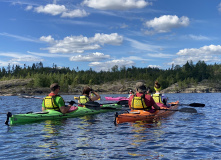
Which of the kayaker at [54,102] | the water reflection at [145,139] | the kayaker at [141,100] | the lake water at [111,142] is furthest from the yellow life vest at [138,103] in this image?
the kayaker at [54,102]

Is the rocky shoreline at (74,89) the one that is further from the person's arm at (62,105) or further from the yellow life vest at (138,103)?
the yellow life vest at (138,103)

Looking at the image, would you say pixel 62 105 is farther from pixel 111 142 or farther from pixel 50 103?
pixel 111 142

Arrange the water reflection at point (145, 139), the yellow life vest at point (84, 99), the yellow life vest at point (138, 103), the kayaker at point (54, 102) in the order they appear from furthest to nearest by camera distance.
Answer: the yellow life vest at point (84, 99), the kayaker at point (54, 102), the yellow life vest at point (138, 103), the water reflection at point (145, 139)

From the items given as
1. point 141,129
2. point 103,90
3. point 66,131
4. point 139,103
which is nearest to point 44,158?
point 66,131

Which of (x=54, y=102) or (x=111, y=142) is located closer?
(x=111, y=142)

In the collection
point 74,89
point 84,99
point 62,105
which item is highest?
point 84,99

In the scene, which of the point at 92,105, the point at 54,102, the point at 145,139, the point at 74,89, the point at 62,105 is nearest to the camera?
the point at 145,139

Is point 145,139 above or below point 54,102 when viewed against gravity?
below

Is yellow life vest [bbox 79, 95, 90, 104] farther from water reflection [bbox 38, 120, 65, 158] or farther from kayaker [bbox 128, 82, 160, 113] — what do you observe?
kayaker [bbox 128, 82, 160, 113]

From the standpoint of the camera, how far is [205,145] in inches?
352

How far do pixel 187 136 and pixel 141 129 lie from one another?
2.27 meters

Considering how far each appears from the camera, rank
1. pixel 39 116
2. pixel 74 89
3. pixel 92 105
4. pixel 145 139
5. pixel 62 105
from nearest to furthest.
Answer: pixel 145 139 → pixel 39 116 → pixel 62 105 → pixel 92 105 → pixel 74 89

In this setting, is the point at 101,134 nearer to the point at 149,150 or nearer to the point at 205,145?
the point at 149,150

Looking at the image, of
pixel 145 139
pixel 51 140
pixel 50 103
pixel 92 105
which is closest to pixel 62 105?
pixel 50 103
